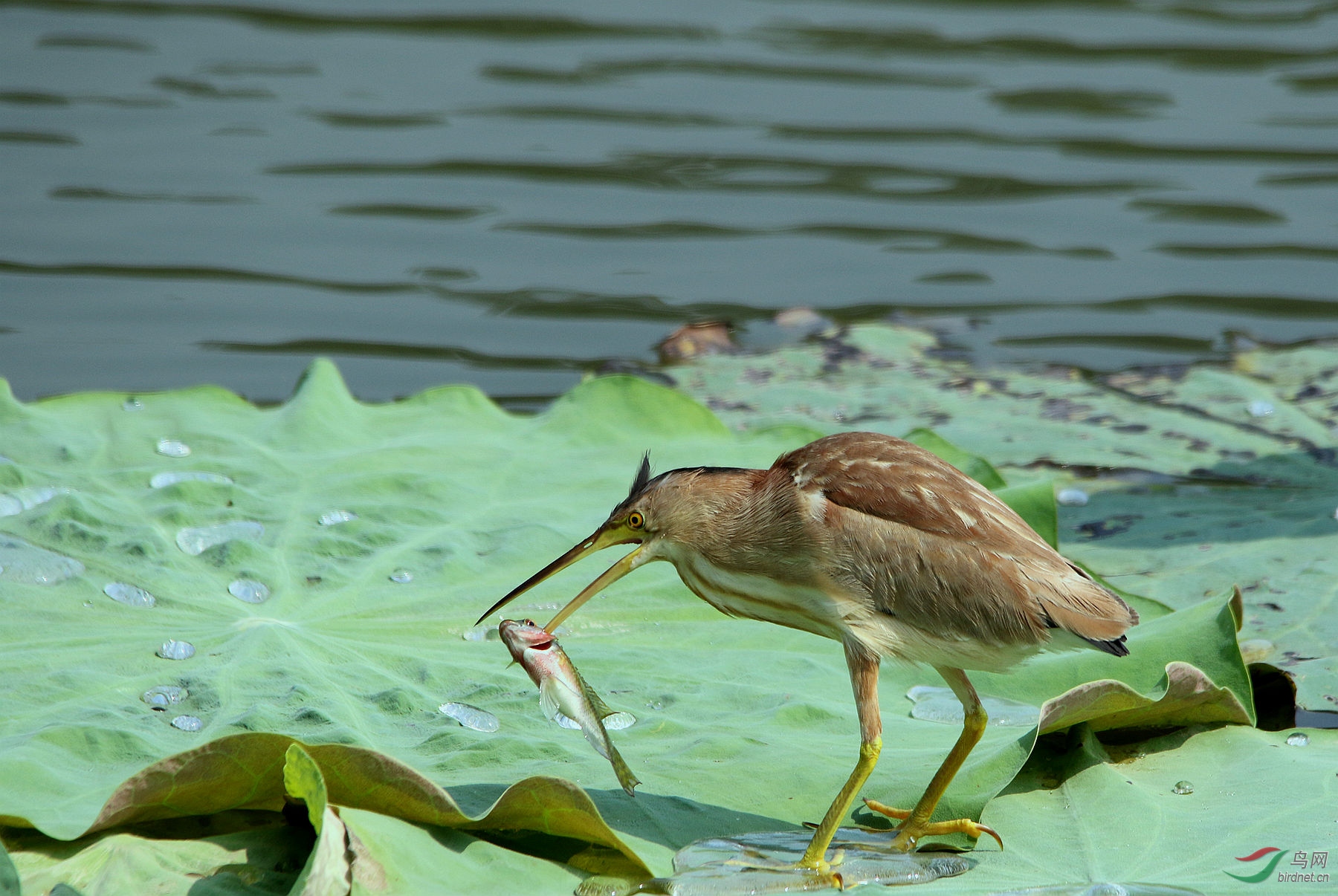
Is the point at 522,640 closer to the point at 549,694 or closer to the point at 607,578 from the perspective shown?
the point at 549,694

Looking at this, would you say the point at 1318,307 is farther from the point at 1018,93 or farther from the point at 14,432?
the point at 14,432

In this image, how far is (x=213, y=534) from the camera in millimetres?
3914

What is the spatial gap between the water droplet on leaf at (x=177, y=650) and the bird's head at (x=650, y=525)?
68cm

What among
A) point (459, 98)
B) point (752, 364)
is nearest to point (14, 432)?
point (752, 364)

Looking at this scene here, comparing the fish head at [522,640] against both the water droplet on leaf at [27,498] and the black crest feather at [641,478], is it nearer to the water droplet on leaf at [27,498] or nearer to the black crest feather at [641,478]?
the black crest feather at [641,478]

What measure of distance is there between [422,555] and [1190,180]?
20.4 feet

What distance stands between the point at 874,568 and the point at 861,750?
14.8 inches

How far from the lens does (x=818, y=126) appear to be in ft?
30.5

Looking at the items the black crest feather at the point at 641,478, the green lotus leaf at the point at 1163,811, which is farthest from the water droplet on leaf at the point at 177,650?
the green lotus leaf at the point at 1163,811

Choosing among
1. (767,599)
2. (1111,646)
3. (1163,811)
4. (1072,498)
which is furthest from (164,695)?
(1072,498)

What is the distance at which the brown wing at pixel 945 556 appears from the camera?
118 inches

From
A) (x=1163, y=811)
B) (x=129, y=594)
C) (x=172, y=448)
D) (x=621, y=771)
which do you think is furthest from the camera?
(x=172, y=448)

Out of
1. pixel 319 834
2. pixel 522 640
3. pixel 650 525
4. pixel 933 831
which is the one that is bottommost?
pixel 933 831

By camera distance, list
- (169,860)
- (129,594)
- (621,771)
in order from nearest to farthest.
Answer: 1. (169,860)
2. (621,771)
3. (129,594)
